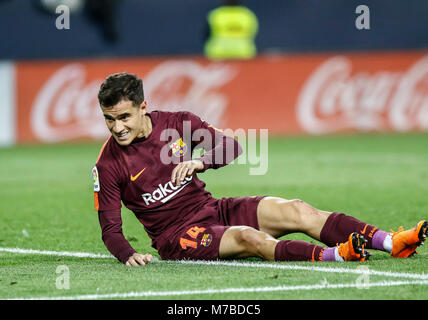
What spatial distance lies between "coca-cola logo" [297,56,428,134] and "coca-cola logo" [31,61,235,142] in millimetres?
1849

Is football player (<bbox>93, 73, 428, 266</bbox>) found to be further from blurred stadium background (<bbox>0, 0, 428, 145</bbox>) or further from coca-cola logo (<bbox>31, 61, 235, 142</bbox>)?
blurred stadium background (<bbox>0, 0, 428, 145</bbox>)

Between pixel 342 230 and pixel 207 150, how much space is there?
3.59ft

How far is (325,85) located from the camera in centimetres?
1961

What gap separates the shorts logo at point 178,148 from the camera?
6555 millimetres

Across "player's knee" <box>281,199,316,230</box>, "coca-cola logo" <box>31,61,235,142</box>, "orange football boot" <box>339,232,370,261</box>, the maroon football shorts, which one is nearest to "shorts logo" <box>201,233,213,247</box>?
the maroon football shorts

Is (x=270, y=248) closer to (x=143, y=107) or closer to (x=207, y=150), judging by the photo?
(x=207, y=150)

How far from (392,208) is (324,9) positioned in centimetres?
1671

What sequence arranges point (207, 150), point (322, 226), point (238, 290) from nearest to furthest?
point (238, 290) → point (322, 226) → point (207, 150)

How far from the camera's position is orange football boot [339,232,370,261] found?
19.4 ft

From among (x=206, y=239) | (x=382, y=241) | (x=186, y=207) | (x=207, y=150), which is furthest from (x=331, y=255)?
(x=207, y=150)

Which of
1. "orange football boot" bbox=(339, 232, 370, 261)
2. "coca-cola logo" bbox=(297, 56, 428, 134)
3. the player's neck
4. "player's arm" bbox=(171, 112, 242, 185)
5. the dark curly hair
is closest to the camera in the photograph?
"orange football boot" bbox=(339, 232, 370, 261)

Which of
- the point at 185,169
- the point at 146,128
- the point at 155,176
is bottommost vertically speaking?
the point at 155,176

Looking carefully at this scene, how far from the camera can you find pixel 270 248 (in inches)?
243

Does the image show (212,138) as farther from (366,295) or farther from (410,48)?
(410,48)
